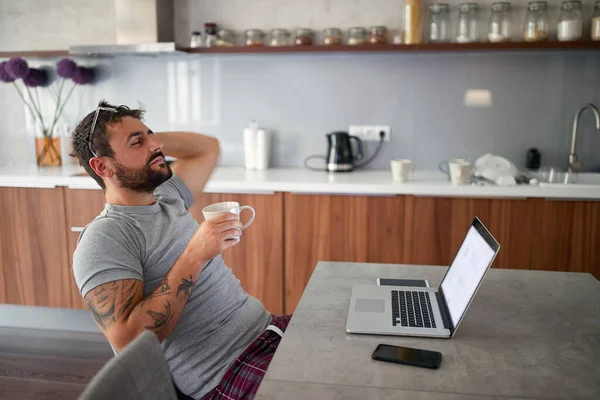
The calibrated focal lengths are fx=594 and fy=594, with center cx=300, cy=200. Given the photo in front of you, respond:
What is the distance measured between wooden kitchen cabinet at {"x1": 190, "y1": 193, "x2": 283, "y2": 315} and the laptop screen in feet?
5.11

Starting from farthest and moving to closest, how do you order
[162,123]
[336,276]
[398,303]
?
[162,123] < [336,276] < [398,303]

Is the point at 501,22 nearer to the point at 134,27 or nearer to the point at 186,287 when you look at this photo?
the point at 134,27

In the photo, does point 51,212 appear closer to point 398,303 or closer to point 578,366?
point 398,303

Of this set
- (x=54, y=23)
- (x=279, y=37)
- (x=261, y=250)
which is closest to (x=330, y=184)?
(x=261, y=250)

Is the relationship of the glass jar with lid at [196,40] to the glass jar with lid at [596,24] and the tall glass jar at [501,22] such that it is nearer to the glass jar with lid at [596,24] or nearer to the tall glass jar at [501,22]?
the tall glass jar at [501,22]

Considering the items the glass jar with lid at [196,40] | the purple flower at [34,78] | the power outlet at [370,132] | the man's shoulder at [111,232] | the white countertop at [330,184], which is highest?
the glass jar with lid at [196,40]

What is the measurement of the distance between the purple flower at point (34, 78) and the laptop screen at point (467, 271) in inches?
118

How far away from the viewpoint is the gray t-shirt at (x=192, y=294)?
1.46 m

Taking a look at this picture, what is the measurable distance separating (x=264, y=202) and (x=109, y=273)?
1.69 meters

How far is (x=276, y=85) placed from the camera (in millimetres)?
3535

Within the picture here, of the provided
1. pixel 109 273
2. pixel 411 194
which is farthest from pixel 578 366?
pixel 411 194

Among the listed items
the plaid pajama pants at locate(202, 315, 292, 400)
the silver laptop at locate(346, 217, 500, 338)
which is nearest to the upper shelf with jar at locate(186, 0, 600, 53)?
the silver laptop at locate(346, 217, 500, 338)

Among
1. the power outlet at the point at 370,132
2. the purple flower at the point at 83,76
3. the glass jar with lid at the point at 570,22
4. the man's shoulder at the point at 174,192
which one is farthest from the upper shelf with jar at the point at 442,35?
the man's shoulder at the point at 174,192

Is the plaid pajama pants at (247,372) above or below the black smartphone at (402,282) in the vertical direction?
below
